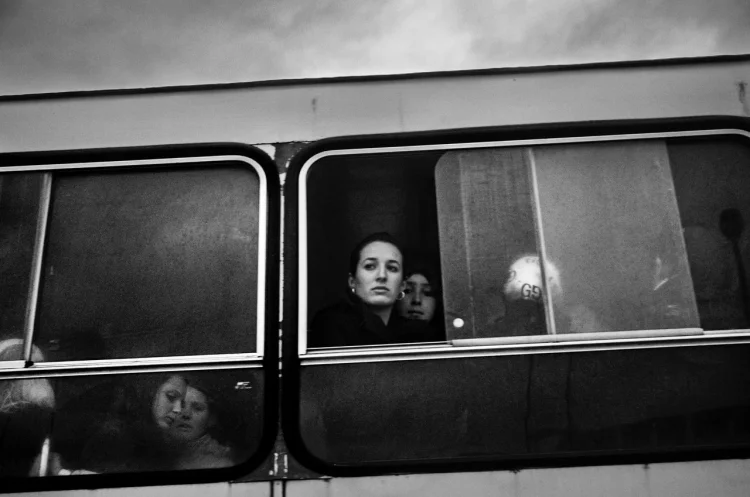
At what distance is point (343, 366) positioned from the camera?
208 centimetres

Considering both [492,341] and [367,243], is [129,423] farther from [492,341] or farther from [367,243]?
[492,341]

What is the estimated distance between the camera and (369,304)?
229 centimetres

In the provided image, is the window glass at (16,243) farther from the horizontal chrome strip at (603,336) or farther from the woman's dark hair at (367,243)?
the horizontal chrome strip at (603,336)

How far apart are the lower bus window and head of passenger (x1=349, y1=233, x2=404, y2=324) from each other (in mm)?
517

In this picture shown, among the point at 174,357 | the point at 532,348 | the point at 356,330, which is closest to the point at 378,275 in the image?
the point at 356,330

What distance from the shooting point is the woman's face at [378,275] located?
7.56 feet

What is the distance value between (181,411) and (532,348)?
46.7 inches

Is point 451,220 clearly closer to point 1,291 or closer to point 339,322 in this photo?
point 339,322

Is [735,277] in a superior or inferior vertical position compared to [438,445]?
superior

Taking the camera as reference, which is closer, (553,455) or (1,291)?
(553,455)

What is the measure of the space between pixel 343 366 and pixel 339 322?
0.17 m

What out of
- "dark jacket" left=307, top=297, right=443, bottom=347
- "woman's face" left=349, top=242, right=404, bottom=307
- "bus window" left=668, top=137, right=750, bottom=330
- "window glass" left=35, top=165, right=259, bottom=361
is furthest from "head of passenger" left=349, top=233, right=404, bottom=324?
"bus window" left=668, top=137, right=750, bottom=330

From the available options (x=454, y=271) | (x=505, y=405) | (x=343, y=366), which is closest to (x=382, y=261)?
(x=454, y=271)

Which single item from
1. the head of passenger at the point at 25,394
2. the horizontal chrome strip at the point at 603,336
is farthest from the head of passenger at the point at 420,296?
the head of passenger at the point at 25,394
